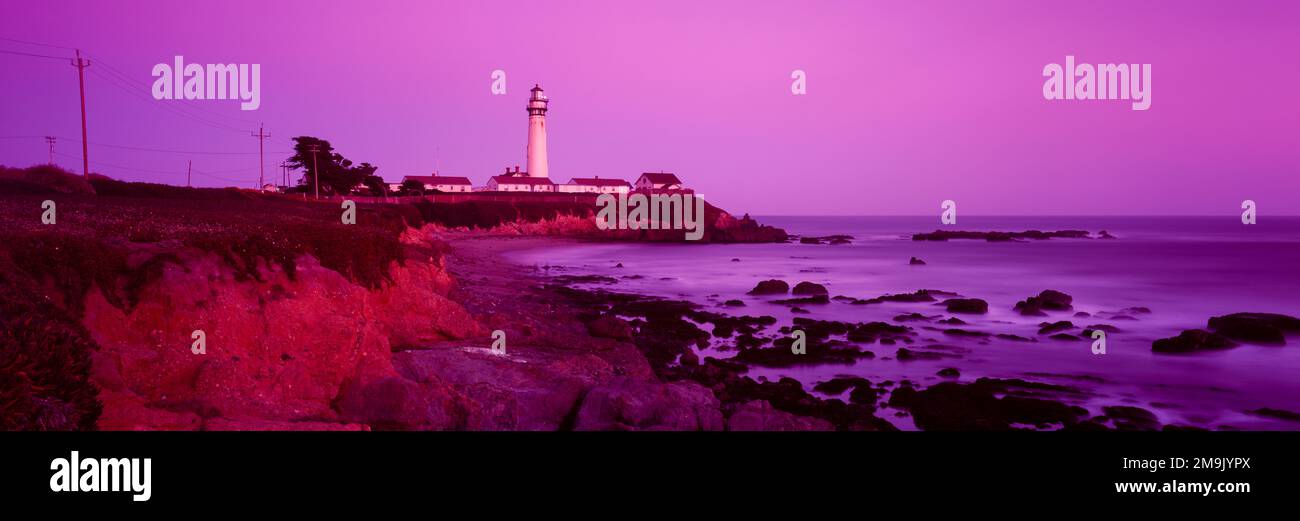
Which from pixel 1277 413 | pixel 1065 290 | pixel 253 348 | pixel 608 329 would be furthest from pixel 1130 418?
pixel 1065 290

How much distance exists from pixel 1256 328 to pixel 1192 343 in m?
3.48

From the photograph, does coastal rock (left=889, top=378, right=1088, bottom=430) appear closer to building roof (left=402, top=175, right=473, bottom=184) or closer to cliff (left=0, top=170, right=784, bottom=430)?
cliff (left=0, top=170, right=784, bottom=430)

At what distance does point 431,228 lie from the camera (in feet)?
202

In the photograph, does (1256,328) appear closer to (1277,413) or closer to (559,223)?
(1277,413)

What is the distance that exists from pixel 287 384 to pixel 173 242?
3.38 m

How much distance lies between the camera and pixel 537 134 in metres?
94.9

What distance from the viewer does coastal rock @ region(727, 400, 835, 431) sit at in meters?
10.1

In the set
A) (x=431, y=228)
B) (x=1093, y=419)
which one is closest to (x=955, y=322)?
(x=1093, y=419)

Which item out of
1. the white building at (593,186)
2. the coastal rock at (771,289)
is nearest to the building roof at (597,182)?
the white building at (593,186)

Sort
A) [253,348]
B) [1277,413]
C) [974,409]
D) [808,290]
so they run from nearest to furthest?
[253,348] < [974,409] < [1277,413] < [808,290]

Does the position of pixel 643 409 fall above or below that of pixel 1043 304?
above

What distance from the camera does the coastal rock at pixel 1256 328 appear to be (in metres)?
22.1

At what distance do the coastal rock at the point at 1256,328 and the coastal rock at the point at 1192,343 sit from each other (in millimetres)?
1348
